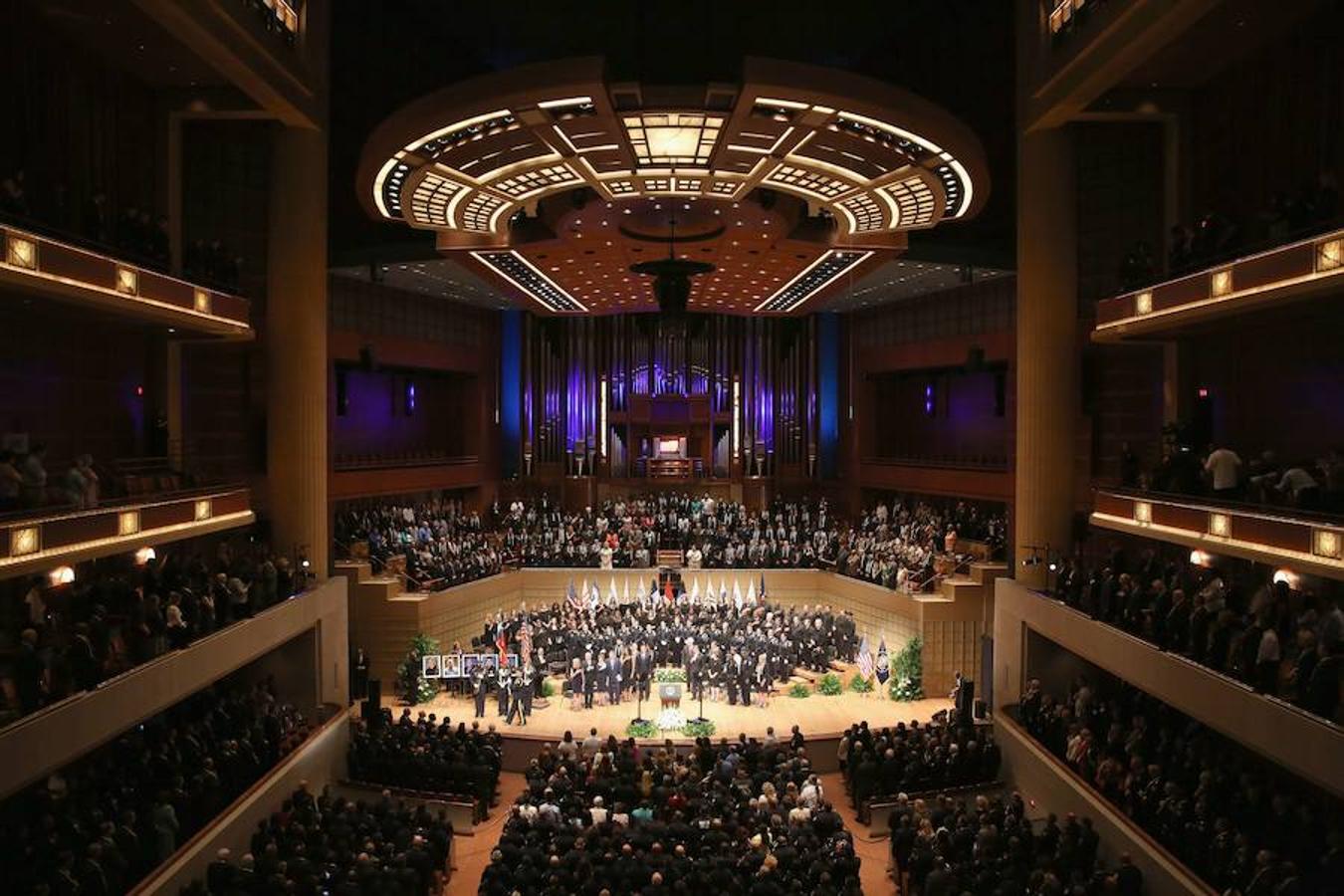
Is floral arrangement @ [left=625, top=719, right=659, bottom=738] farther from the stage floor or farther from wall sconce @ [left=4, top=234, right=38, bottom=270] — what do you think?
wall sconce @ [left=4, top=234, right=38, bottom=270]

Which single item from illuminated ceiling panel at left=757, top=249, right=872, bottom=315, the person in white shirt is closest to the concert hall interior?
the person in white shirt

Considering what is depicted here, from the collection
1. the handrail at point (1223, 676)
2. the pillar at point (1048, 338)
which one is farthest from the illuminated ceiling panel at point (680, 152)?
the handrail at point (1223, 676)

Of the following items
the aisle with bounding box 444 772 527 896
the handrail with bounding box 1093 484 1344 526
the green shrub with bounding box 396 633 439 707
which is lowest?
the aisle with bounding box 444 772 527 896

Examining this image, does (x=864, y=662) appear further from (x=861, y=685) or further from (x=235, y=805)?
(x=235, y=805)

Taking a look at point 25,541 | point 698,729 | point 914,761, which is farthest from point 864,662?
point 25,541

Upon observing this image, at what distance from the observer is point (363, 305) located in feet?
70.0

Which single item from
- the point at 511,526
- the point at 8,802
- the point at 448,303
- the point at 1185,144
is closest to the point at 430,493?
the point at 511,526

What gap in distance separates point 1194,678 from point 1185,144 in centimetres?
888

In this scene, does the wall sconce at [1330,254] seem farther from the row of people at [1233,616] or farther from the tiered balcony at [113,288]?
the tiered balcony at [113,288]

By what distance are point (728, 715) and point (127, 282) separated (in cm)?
1150

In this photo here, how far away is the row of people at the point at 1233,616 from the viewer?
847 cm

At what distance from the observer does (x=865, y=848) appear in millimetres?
12703

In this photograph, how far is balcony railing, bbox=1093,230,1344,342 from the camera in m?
9.25

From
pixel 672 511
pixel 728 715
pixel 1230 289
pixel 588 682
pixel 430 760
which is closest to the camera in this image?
pixel 1230 289
